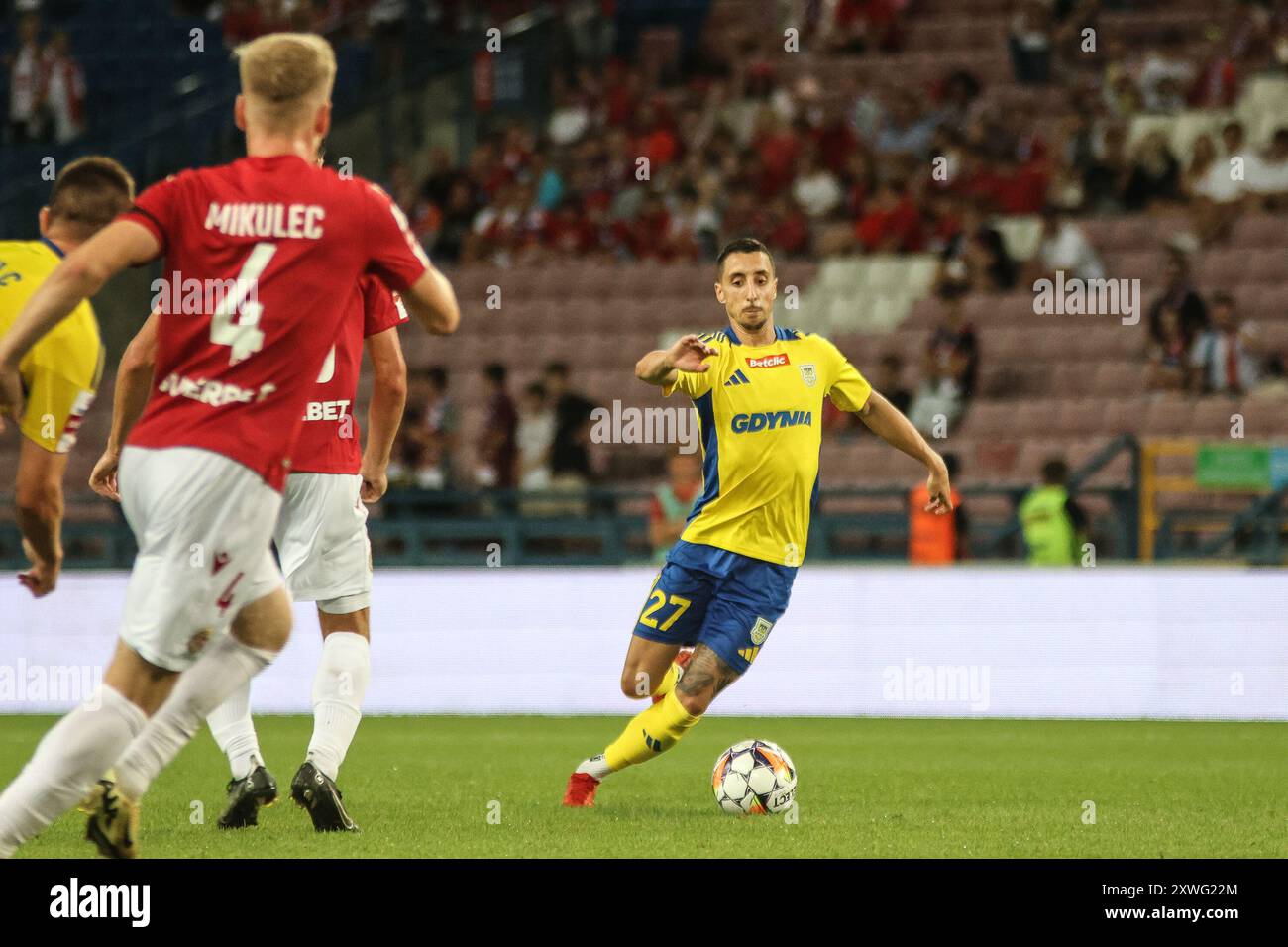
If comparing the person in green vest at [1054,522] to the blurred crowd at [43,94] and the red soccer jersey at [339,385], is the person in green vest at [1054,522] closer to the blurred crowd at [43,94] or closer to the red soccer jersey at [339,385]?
the red soccer jersey at [339,385]

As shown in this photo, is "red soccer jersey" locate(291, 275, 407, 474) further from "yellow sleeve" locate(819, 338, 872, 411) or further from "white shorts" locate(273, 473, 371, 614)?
"yellow sleeve" locate(819, 338, 872, 411)

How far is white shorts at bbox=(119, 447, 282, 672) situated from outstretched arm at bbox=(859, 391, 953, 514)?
10.5ft

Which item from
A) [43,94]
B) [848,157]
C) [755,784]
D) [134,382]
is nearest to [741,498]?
[755,784]

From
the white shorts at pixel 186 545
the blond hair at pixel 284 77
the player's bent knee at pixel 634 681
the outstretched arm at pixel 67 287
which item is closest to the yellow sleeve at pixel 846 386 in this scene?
the player's bent knee at pixel 634 681

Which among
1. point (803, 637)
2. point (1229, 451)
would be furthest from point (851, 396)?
point (1229, 451)

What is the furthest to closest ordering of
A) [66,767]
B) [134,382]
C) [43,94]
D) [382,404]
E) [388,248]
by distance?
[43,94] < [382,404] < [134,382] < [388,248] < [66,767]

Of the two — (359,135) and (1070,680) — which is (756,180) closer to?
(359,135)

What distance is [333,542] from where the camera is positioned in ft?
23.1

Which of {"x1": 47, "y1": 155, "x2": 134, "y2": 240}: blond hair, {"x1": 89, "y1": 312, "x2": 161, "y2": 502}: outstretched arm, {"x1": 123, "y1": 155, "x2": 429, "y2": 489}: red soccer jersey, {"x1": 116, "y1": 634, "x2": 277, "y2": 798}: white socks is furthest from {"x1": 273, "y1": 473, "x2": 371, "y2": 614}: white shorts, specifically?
{"x1": 123, "y1": 155, "x2": 429, "y2": 489}: red soccer jersey

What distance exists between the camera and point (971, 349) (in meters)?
15.7

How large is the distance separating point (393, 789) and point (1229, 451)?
7421 millimetres

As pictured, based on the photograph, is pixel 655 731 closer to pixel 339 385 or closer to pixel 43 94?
pixel 339 385

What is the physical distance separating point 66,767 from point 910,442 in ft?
12.4

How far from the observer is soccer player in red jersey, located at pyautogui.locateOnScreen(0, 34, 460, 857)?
5.05m
